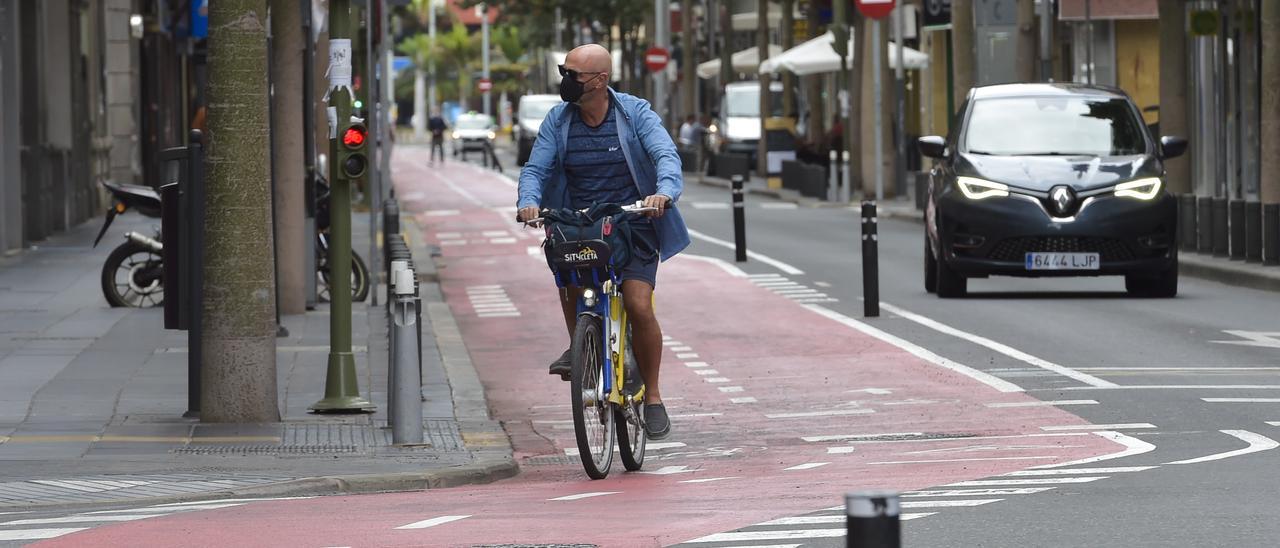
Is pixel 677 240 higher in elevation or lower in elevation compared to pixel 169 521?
higher

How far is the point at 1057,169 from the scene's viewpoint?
19.9 metres

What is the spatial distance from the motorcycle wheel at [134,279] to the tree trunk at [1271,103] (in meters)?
10.7

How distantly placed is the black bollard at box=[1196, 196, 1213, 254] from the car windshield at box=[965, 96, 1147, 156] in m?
3.81

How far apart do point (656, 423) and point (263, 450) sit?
175cm

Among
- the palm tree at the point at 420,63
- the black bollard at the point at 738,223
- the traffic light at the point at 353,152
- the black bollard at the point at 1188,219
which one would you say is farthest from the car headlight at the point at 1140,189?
the palm tree at the point at 420,63

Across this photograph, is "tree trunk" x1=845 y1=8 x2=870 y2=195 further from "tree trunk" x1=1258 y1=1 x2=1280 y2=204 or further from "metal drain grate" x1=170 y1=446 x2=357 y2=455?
"metal drain grate" x1=170 y1=446 x2=357 y2=455

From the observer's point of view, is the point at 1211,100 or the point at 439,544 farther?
the point at 1211,100

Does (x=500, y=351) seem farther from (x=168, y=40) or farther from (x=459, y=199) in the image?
(x=459, y=199)

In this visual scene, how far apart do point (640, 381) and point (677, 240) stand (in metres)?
0.61

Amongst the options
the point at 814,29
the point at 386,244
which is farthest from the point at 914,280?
the point at 814,29

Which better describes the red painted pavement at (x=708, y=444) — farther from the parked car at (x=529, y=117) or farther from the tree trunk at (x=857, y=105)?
the parked car at (x=529, y=117)

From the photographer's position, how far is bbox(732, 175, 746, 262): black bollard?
26156mm

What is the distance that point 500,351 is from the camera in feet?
56.5

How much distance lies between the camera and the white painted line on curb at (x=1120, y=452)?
10102 mm
